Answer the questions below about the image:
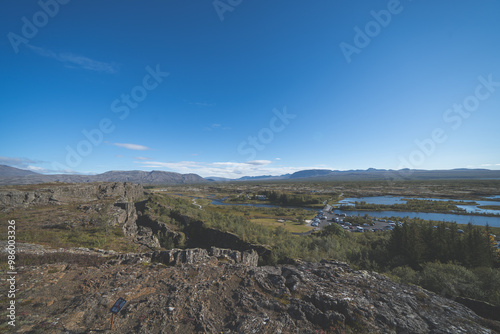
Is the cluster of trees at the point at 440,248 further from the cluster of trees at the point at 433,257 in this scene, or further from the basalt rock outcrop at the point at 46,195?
the basalt rock outcrop at the point at 46,195

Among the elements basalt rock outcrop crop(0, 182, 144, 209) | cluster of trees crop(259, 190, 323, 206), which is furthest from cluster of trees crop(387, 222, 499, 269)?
cluster of trees crop(259, 190, 323, 206)

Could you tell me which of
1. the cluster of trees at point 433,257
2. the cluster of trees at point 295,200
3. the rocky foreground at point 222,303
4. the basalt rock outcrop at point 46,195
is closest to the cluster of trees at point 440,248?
the cluster of trees at point 433,257

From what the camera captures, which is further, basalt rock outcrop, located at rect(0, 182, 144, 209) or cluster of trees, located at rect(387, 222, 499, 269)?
basalt rock outcrop, located at rect(0, 182, 144, 209)

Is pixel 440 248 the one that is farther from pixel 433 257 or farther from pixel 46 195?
pixel 46 195

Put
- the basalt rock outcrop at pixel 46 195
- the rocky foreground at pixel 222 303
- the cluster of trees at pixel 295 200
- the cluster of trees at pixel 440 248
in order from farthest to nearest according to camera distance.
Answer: the cluster of trees at pixel 295 200 → the basalt rock outcrop at pixel 46 195 → the cluster of trees at pixel 440 248 → the rocky foreground at pixel 222 303

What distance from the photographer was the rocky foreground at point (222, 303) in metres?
8.62

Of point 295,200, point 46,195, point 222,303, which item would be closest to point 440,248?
Result: point 222,303

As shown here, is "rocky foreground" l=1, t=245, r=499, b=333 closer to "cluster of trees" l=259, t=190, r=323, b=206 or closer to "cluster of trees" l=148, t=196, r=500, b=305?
"cluster of trees" l=148, t=196, r=500, b=305

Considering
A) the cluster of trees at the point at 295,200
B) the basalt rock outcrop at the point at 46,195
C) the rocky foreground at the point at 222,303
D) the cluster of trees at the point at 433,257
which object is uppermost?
the basalt rock outcrop at the point at 46,195

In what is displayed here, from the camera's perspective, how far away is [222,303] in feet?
34.2

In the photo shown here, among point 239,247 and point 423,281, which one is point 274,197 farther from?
point 423,281

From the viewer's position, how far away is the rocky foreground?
862 cm

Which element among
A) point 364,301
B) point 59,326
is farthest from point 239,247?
point 59,326

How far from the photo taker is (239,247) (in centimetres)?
3019
